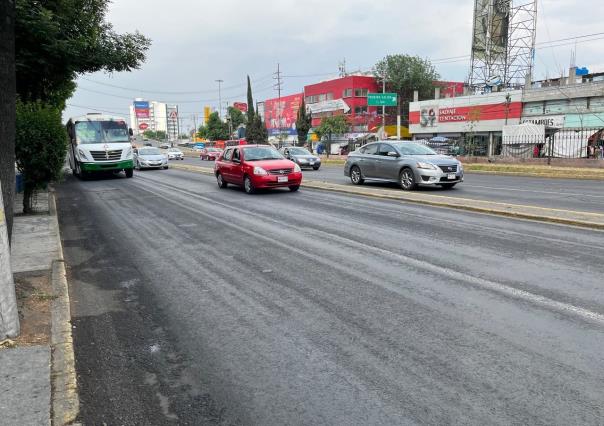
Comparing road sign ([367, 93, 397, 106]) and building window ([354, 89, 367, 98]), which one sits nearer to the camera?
road sign ([367, 93, 397, 106])

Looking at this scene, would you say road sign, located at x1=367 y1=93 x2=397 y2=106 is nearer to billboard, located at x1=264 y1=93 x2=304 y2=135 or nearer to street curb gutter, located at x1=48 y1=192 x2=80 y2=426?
billboard, located at x1=264 y1=93 x2=304 y2=135

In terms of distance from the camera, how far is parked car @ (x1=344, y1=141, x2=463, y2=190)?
1603cm

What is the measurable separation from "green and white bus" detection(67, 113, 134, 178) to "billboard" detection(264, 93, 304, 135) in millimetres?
64005

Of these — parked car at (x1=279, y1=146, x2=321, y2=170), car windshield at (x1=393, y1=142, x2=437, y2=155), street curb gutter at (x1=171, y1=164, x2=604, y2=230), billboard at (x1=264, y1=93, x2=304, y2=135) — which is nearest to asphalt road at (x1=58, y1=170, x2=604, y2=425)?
street curb gutter at (x1=171, y1=164, x2=604, y2=230)

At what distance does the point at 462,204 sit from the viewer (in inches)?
482

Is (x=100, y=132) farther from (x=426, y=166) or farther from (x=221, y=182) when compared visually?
(x=426, y=166)

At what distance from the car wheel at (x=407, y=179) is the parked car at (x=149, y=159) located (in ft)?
68.0

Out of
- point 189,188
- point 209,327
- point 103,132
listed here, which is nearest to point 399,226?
point 209,327

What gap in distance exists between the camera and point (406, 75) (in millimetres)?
76750

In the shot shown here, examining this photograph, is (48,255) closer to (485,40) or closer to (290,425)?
(290,425)

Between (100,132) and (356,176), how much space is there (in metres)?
13.6

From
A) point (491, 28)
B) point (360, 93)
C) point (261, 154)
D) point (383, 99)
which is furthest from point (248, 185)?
point (360, 93)

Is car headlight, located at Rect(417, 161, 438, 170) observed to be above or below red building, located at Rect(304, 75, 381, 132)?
below

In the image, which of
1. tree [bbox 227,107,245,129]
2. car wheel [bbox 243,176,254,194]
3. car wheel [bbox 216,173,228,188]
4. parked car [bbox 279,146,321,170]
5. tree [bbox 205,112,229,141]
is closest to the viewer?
car wheel [bbox 243,176,254,194]
